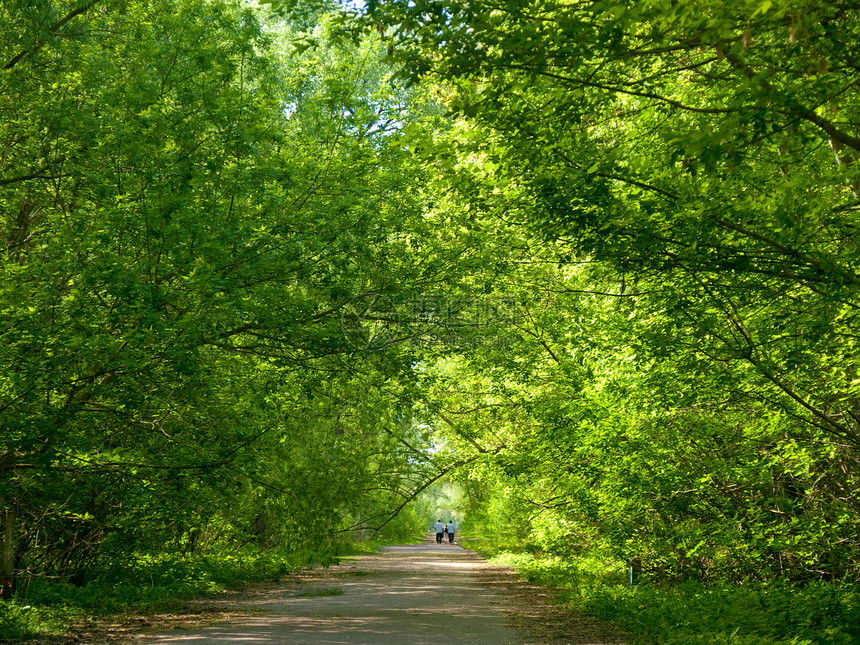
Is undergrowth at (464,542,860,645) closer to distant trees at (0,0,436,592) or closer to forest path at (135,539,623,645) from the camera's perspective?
forest path at (135,539,623,645)

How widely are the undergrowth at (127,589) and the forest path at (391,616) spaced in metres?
0.71

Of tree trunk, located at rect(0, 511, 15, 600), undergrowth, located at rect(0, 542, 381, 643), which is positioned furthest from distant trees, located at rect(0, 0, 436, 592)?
undergrowth, located at rect(0, 542, 381, 643)

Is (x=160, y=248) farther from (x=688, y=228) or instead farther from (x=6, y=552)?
(x=688, y=228)

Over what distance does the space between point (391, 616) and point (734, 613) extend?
18.3ft

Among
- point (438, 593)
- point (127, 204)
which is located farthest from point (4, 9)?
point (438, 593)

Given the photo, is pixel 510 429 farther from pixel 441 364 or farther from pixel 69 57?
pixel 69 57

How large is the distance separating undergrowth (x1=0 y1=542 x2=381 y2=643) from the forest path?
713 millimetres

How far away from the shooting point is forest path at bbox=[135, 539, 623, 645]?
9.95 m

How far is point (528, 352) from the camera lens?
17641 mm

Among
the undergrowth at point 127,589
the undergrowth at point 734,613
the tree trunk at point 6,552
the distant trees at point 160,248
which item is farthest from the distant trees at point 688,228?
the tree trunk at point 6,552

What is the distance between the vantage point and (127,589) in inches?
536

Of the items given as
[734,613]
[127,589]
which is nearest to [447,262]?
[734,613]

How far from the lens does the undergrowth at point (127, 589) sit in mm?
9953

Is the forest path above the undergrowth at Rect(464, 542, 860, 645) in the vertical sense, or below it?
below
